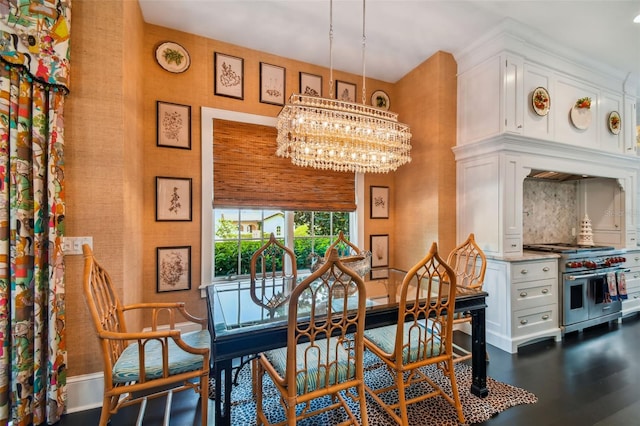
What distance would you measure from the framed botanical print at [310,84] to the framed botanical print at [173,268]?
88.7 inches

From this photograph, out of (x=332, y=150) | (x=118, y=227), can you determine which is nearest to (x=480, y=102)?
(x=332, y=150)

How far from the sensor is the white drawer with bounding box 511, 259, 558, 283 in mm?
2818

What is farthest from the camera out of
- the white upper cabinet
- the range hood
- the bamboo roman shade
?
the range hood

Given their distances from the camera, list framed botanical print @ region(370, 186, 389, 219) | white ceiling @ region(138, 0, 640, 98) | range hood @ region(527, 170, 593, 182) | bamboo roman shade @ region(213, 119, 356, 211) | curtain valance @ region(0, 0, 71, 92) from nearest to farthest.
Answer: curtain valance @ region(0, 0, 71, 92), white ceiling @ region(138, 0, 640, 98), bamboo roman shade @ region(213, 119, 356, 211), range hood @ region(527, 170, 593, 182), framed botanical print @ region(370, 186, 389, 219)

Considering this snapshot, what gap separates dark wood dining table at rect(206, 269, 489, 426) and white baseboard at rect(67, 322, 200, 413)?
86 centimetres

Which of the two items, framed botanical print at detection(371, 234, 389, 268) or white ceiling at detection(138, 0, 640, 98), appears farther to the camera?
framed botanical print at detection(371, 234, 389, 268)

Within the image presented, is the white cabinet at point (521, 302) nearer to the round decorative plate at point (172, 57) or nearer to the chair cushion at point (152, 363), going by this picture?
the chair cushion at point (152, 363)

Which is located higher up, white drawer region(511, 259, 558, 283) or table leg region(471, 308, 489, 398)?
white drawer region(511, 259, 558, 283)

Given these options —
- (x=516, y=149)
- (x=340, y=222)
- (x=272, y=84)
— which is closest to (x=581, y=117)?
(x=516, y=149)

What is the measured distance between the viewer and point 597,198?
161 inches

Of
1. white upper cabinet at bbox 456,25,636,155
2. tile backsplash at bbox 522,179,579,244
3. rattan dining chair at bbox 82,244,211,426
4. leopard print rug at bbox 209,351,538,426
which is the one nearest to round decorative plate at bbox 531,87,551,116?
white upper cabinet at bbox 456,25,636,155

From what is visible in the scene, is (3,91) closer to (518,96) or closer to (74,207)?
(74,207)

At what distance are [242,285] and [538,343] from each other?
306 centimetres

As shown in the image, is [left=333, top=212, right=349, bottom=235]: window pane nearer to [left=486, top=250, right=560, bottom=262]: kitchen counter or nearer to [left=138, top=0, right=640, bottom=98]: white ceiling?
[left=486, top=250, right=560, bottom=262]: kitchen counter
